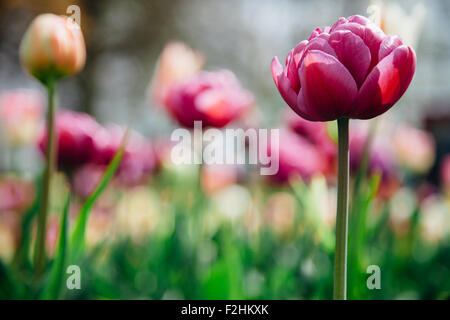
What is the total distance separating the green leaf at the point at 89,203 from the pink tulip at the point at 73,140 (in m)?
0.28

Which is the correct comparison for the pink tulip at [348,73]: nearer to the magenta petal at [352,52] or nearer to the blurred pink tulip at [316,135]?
the magenta petal at [352,52]

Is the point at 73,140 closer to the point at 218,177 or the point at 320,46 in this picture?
the point at 320,46

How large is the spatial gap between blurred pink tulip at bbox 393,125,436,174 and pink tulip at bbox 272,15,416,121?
3.39ft

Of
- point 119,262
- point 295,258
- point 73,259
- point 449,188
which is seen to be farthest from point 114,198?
point 449,188

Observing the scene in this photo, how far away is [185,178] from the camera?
48.3 inches

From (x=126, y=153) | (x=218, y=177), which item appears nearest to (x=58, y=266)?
(x=126, y=153)

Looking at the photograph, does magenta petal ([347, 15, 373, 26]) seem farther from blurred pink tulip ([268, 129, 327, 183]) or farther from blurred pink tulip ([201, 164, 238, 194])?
blurred pink tulip ([201, 164, 238, 194])

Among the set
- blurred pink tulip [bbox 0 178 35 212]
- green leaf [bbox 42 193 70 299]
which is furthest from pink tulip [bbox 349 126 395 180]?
blurred pink tulip [bbox 0 178 35 212]

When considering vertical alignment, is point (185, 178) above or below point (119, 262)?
above

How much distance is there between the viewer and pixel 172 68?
80 cm

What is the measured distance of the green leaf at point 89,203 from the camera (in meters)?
0.38

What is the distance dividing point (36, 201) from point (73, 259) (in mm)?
113

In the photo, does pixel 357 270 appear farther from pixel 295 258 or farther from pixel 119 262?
pixel 119 262

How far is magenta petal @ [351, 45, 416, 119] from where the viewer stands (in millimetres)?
299
